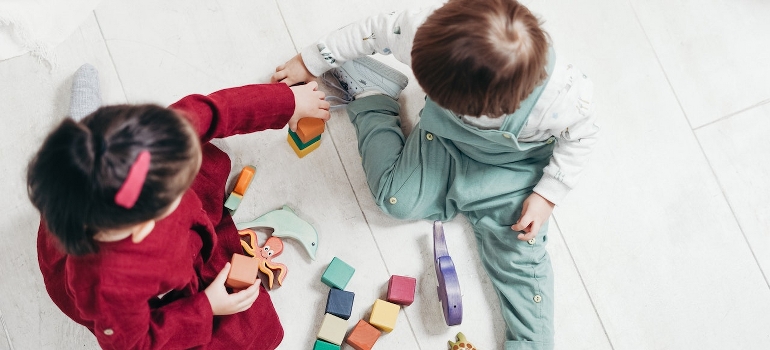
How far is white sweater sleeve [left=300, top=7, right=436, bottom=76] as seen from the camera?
881 mm

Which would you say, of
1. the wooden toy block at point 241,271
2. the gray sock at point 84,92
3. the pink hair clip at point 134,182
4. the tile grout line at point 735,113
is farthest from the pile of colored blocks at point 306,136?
the tile grout line at point 735,113

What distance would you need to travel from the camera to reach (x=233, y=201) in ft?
3.33

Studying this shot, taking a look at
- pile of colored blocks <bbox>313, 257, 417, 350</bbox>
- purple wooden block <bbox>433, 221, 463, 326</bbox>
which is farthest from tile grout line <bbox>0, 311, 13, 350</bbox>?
purple wooden block <bbox>433, 221, 463, 326</bbox>

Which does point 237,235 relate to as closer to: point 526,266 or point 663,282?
point 526,266

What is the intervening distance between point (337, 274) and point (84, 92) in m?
0.50

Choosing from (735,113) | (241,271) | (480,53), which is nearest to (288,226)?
(241,271)

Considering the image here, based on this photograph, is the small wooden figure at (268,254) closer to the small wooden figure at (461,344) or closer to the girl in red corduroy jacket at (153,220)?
the girl in red corduroy jacket at (153,220)

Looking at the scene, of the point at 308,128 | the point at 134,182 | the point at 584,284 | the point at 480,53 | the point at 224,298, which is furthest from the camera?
the point at 584,284

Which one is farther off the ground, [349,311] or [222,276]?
[222,276]

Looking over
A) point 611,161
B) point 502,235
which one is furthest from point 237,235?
point 611,161

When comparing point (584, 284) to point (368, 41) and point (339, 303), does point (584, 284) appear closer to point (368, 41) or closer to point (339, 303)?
point (339, 303)

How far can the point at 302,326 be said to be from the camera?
1021 millimetres

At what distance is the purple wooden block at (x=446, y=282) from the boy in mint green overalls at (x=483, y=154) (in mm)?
40

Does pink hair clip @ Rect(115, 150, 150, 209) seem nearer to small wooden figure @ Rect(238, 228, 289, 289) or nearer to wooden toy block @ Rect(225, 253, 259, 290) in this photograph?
wooden toy block @ Rect(225, 253, 259, 290)
